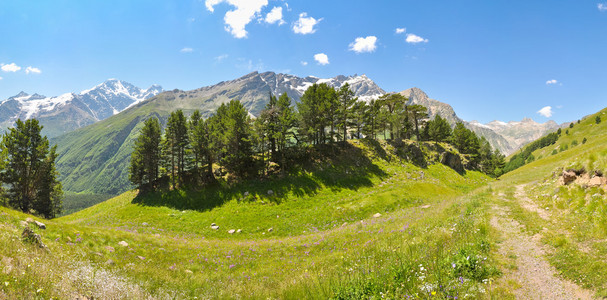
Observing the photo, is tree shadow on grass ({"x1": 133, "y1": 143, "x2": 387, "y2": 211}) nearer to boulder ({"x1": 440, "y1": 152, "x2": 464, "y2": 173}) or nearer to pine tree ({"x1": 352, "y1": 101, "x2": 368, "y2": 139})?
pine tree ({"x1": 352, "y1": 101, "x2": 368, "y2": 139})

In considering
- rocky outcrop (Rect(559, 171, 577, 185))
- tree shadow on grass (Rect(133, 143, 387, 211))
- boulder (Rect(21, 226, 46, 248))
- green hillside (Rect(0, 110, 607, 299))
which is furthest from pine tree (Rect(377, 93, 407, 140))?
boulder (Rect(21, 226, 46, 248))

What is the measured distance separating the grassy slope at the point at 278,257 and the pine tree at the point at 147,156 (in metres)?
17.1

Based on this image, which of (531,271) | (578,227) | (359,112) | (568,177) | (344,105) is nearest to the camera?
(531,271)

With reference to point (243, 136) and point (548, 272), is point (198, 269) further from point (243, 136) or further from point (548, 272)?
point (243, 136)

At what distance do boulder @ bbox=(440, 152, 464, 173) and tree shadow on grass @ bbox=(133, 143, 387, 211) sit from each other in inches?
1014

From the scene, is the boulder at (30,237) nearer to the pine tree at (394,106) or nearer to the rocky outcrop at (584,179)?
the rocky outcrop at (584,179)

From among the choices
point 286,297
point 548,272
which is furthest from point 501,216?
point 286,297

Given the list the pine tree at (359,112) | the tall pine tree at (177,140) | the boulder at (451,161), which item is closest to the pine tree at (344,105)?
the pine tree at (359,112)

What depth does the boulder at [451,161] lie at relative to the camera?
5916 centimetres

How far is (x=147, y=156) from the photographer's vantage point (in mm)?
47188

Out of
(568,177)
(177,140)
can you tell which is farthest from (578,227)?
(177,140)

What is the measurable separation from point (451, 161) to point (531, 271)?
6136cm

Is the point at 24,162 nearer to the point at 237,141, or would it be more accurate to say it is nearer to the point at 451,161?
the point at 237,141

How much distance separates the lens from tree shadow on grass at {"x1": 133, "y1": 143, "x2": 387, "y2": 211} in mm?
36938
